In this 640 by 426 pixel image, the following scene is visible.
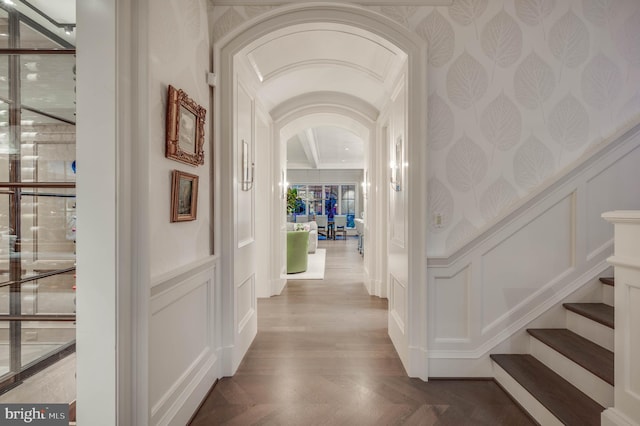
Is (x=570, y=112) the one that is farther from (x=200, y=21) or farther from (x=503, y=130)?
(x=200, y=21)

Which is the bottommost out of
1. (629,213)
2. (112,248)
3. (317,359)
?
(317,359)

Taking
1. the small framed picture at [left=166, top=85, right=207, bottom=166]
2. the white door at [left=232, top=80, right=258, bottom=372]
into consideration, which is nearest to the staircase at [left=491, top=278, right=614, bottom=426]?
the white door at [left=232, top=80, right=258, bottom=372]

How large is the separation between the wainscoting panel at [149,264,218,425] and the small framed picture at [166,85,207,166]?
700mm

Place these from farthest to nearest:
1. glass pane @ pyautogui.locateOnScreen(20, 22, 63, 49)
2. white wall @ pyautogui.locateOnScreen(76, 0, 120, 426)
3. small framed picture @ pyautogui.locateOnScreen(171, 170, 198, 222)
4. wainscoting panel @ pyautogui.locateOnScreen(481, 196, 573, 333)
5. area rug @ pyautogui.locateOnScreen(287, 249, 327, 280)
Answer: area rug @ pyautogui.locateOnScreen(287, 249, 327, 280)
wainscoting panel @ pyautogui.locateOnScreen(481, 196, 573, 333)
small framed picture @ pyautogui.locateOnScreen(171, 170, 198, 222)
glass pane @ pyautogui.locateOnScreen(20, 22, 63, 49)
white wall @ pyautogui.locateOnScreen(76, 0, 120, 426)

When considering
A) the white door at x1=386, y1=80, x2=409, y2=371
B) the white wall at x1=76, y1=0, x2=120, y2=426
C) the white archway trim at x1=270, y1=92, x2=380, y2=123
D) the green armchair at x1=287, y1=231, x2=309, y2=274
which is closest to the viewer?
the white wall at x1=76, y1=0, x2=120, y2=426

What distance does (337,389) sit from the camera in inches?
95.8

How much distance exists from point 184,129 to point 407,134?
5.27 ft

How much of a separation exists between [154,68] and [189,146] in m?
0.51

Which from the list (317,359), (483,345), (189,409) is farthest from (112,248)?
(483,345)

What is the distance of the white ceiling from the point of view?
110 inches

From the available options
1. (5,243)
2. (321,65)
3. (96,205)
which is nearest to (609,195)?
(321,65)

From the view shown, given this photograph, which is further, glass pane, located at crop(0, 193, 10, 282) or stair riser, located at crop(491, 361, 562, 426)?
stair riser, located at crop(491, 361, 562, 426)

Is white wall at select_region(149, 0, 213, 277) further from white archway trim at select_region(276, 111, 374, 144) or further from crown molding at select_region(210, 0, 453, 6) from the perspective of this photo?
white archway trim at select_region(276, 111, 374, 144)

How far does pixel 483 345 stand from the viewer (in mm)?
2572
